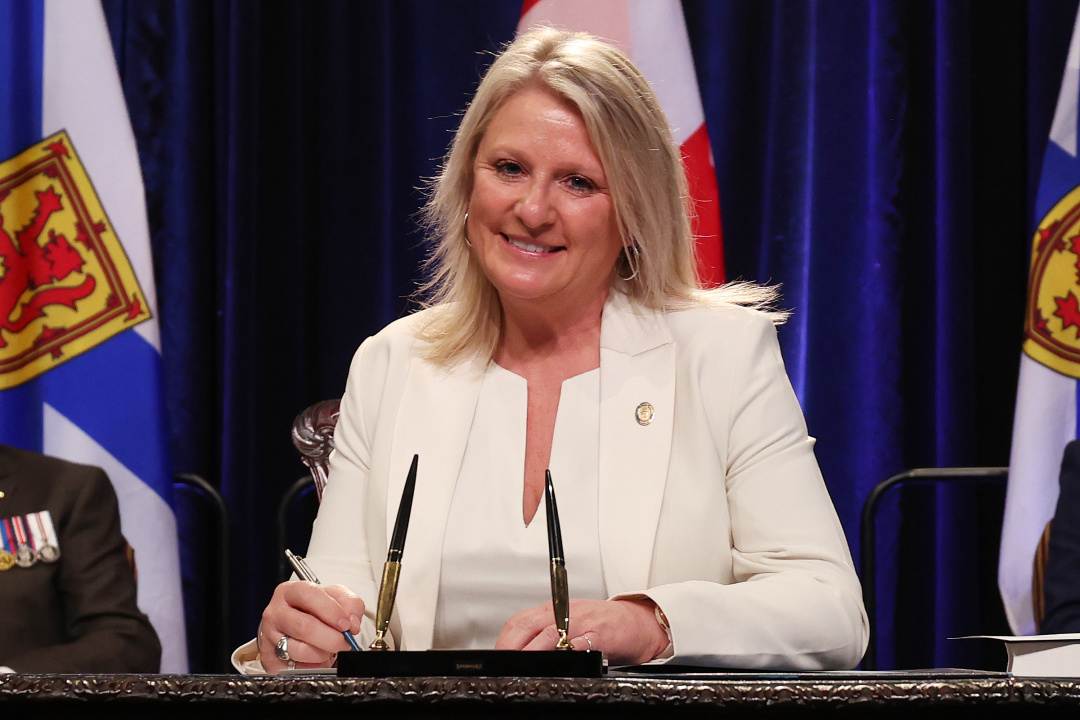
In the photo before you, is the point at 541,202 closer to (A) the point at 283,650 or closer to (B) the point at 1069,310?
(A) the point at 283,650

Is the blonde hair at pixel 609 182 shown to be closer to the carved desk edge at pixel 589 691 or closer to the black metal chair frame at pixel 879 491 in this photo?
the black metal chair frame at pixel 879 491

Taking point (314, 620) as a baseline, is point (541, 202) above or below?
above

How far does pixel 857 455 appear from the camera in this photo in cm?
272

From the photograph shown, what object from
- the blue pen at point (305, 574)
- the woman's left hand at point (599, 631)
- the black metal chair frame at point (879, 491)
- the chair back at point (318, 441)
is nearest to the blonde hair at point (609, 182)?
the chair back at point (318, 441)

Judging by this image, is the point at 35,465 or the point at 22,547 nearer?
the point at 22,547

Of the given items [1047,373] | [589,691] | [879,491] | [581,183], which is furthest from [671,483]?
[1047,373]

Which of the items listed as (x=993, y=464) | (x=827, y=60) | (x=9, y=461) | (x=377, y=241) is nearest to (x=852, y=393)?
(x=993, y=464)

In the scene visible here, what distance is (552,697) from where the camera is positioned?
0.70m

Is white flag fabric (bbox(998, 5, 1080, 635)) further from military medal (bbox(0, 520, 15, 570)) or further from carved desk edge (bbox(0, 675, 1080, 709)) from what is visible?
military medal (bbox(0, 520, 15, 570))

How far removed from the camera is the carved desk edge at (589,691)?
0.69m

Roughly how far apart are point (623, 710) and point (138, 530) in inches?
77.3

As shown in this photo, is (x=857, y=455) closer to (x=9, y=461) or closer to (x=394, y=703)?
(x=9, y=461)

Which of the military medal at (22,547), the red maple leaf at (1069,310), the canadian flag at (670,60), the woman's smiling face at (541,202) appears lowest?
the military medal at (22,547)

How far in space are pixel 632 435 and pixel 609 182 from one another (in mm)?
372
